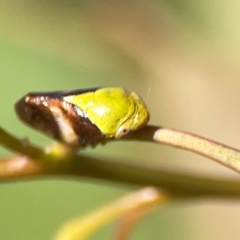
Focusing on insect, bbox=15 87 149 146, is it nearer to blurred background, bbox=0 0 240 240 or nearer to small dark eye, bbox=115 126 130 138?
small dark eye, bbox=115 126 130 138

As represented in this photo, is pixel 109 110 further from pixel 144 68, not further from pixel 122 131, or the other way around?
pixel 144 68

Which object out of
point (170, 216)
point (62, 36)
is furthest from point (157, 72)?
point (170, 216)

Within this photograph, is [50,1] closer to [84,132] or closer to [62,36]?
[62,36]

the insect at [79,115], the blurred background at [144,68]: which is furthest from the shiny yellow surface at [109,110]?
the blurred background at [144,68]

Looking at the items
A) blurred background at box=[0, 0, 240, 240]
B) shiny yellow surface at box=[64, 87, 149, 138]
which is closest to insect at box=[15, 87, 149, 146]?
shiny yellow surface at box=[64, 87, 149, 138]

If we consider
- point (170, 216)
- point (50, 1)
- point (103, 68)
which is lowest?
point (170, 216)

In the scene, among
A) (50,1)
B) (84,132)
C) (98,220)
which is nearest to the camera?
(84,132)

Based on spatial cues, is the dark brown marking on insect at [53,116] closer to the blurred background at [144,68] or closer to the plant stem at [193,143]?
the plant stem at [193,143]
